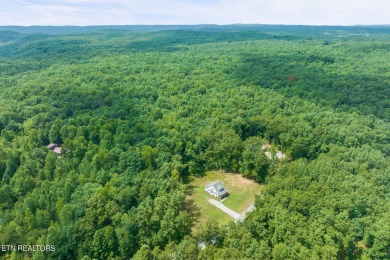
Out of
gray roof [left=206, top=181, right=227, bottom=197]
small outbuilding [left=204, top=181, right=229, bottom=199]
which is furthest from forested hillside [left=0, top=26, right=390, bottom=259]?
gray roof [left=206, top=181, right=227, bottom=197]

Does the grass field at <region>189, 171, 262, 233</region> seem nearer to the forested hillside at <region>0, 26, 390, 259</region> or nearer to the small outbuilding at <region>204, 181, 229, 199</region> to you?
the small outbuilding at <region>204, 181, 229, 199</region>

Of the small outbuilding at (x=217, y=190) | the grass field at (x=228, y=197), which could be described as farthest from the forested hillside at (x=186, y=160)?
the small outbuilding at (x=217, y=190)

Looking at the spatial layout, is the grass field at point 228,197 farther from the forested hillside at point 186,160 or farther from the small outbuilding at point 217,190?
the forested hillside at point 186,160

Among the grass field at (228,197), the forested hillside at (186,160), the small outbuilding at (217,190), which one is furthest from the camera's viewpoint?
the small outbuilding at (217,190)

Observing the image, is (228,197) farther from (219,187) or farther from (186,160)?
(186,160)

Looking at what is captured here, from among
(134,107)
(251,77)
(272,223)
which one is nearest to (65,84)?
(134,107)
